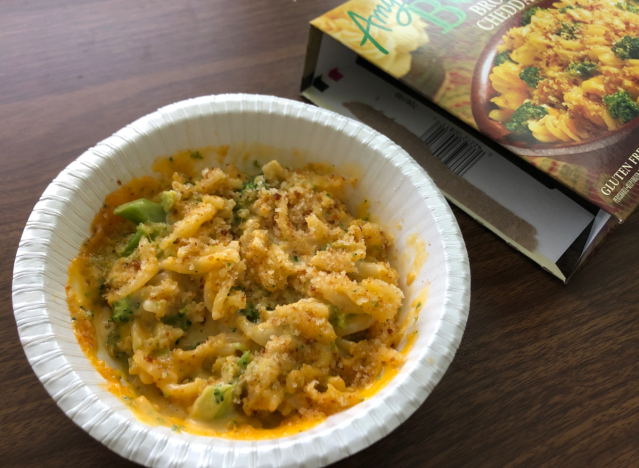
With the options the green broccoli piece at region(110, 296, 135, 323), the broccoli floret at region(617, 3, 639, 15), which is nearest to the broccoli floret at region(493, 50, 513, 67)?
the broccoli floret at region(617, 3, 639, 15)

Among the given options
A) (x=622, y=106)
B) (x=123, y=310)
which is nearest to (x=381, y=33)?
(x=622, y=106)

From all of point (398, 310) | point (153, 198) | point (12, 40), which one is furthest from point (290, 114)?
point (12, 40)

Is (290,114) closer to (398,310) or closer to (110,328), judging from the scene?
(398,310)

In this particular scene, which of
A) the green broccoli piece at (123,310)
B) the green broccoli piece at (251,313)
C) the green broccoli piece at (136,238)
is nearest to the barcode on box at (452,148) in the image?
the green broccoli piece at (251,313)

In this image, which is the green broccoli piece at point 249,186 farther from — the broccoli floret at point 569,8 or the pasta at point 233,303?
the broccoli floret at point 569,8

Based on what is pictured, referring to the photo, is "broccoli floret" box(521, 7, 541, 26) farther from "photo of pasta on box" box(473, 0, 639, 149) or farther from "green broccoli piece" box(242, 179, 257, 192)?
"green broccoli piece" box(242, 179, 257, 192)

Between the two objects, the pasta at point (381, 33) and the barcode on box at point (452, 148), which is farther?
the barcode on box at point (452, 148)
